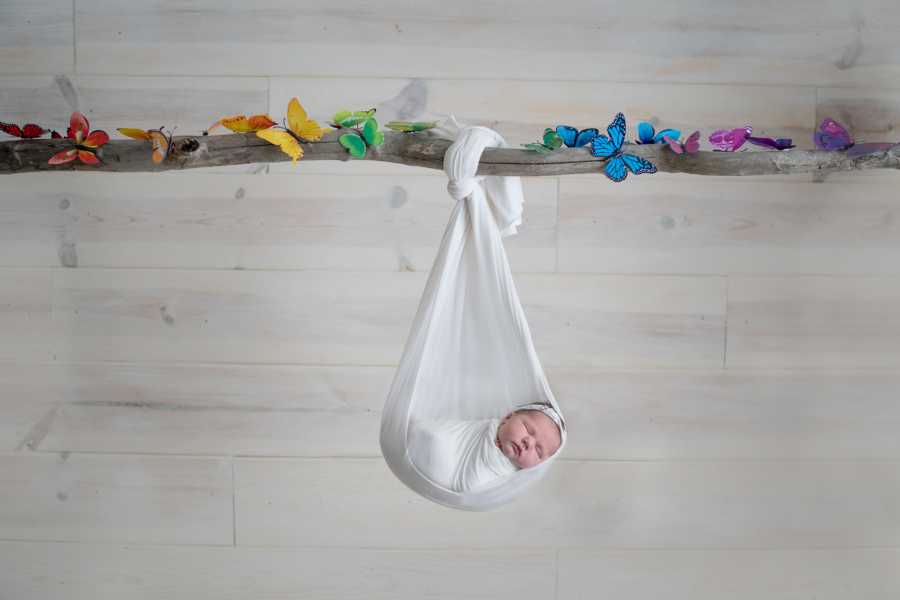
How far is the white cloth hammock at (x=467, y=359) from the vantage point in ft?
3.42

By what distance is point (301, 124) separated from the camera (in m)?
0.97

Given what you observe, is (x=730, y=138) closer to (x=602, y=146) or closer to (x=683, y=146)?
(x=683, y=146)

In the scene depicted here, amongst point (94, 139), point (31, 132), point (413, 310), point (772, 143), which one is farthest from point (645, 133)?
point (31, 132)

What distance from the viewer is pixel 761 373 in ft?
4.93

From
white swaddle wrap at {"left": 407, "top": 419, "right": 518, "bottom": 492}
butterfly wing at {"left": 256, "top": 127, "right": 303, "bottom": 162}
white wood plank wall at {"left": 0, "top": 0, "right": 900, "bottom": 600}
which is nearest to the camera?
butterfly wing at {"left": 256, "top": 127, "right": 303, "bottom": 162}

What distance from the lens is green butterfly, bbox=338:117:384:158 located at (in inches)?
38.8

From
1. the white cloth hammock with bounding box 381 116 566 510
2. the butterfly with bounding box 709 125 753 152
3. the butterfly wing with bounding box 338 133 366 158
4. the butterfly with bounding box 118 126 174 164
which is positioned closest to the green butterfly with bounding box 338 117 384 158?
the butterfly wing with bounding box 338 133 366 158

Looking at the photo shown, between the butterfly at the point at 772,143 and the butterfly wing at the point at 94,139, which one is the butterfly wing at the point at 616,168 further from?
the butterfly wing at the point at 94,139

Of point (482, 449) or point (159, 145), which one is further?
point (482, 449)

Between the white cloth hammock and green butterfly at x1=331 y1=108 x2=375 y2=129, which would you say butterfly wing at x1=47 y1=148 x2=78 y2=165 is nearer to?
green butterfly at x1=331 y1=108 x2=375 y2=129

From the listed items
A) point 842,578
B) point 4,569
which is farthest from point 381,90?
point 842,578

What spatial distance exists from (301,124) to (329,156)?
66 millimetres

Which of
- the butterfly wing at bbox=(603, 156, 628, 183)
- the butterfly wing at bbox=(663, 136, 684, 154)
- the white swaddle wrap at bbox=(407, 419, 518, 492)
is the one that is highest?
the butterfly wing at bbox=(663, 136, 684, 154)

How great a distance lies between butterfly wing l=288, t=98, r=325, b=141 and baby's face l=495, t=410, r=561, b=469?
0.46 m
